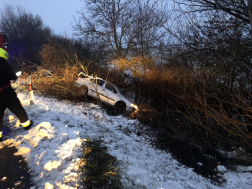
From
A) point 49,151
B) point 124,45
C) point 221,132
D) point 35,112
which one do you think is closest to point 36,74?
point 35,112

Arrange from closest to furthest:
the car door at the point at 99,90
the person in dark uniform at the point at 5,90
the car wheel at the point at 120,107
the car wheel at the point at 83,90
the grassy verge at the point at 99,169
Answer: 1. the grassy verge at the point at 99,169
2. the person in dark uniform at the point at 5,90
3. the car wheel at the point at 120,107
4. the car door at the point at 99,90
5. the car wheel at the point at 83,90

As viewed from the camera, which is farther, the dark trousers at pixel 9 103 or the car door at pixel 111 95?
the car door at pixel 111 95

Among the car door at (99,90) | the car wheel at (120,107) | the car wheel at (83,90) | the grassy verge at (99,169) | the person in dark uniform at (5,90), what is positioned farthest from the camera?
the car wheel at (83,90)

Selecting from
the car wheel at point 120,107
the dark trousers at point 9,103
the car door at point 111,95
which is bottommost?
the car wheel at point 120,107

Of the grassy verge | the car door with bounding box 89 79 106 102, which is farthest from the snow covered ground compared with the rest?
the car door with bounding box 89 79 106 102

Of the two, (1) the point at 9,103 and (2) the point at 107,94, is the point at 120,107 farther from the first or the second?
(1) the point at 9,103

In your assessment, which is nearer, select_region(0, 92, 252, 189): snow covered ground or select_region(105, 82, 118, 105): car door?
select_region(0, 92, 252, 189): snow covered ground

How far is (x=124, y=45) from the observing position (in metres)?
13.7

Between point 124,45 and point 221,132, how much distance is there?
9.78 m

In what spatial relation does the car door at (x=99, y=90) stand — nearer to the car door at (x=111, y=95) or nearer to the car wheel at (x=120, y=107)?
the car door at (x=111, y=95)

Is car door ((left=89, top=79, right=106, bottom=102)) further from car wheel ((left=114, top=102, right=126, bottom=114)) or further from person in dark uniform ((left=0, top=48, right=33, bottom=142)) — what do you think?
person in dark uniform ((left=0, top=48, right=33, bottom=142))

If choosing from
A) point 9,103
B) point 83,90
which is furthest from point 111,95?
point 9,103

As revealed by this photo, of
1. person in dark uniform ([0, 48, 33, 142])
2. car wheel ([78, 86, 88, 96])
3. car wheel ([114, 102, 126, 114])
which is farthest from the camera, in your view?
car wheel ([78, 86, 88, 96])

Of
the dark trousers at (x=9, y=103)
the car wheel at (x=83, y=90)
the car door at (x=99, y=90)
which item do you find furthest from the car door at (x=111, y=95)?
the dark trousers at (x=9, y=103)
